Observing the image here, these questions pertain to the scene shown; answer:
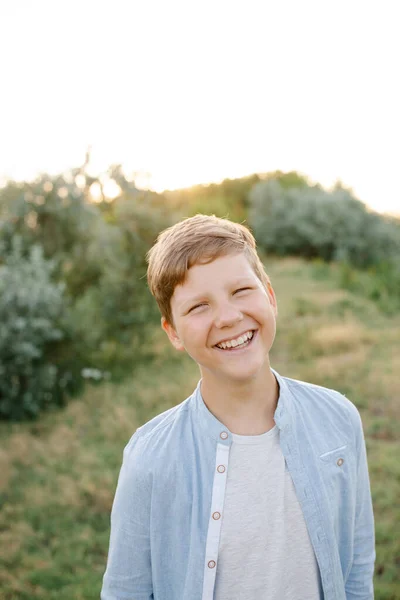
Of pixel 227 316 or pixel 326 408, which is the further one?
pixel 326 408

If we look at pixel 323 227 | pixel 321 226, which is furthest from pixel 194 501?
pixel 321 226

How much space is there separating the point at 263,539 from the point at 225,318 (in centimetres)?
64

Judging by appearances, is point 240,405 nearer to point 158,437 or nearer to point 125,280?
point 158,437

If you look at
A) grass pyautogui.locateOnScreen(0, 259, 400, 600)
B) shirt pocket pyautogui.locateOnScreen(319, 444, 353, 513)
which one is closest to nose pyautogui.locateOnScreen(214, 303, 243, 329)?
shirt pocket pyautogui.locateOnScreen(319, 444, 353, 513)

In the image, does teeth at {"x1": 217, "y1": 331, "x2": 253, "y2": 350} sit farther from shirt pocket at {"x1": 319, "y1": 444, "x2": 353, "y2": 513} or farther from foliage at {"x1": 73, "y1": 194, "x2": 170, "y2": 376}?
foliage at {"x1": 73, "y1": 194, "x2": 170, "y2": 376}

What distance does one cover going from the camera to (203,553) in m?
1.49

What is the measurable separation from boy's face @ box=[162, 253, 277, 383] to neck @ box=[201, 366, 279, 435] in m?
0.05

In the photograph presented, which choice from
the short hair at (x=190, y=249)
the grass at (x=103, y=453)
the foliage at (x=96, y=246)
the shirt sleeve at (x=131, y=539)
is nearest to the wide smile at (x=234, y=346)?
the short hair at (x=190, y=249)

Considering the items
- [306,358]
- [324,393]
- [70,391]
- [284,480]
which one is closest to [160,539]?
[284,480]

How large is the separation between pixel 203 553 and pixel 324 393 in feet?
2.11

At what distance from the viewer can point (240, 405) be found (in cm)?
167

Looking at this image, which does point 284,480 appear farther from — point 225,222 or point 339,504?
point 225,222

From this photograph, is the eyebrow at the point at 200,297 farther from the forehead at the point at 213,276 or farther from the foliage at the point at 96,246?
the foliage at the point at 96,246

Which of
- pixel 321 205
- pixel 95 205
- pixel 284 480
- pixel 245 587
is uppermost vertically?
pixel 321 205
